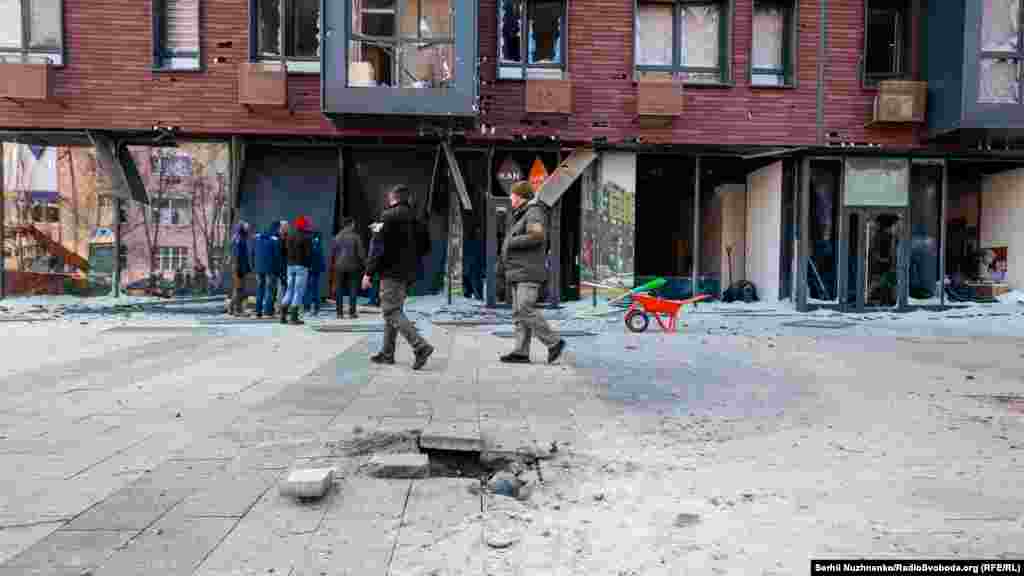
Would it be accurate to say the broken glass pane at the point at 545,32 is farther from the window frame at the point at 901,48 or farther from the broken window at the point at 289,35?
the window frame at the point at 901,48

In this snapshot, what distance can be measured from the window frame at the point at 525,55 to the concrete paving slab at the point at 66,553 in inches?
568

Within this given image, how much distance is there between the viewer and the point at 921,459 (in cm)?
445

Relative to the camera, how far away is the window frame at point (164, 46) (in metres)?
15.9

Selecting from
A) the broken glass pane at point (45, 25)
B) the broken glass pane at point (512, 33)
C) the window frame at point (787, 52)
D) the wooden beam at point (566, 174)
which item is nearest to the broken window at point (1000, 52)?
the window frame at point (787, 52)

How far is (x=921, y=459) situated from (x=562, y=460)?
2.26 m

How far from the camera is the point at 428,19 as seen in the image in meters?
14.7

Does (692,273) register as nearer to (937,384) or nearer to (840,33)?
(840,33)

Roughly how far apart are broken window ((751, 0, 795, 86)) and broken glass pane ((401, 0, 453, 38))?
24.4ft

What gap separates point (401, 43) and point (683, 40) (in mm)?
6754

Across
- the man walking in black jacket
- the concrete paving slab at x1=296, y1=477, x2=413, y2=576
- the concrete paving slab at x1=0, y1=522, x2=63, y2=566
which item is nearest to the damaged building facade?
the man walking in black jacket

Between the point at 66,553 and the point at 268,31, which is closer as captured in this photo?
the point at 66,553

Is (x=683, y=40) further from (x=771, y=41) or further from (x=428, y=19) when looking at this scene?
(x=428, y=19)

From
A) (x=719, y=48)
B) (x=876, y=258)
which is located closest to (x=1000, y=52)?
(x=876, y=258)

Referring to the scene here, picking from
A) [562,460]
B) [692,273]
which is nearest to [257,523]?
[562,460]
